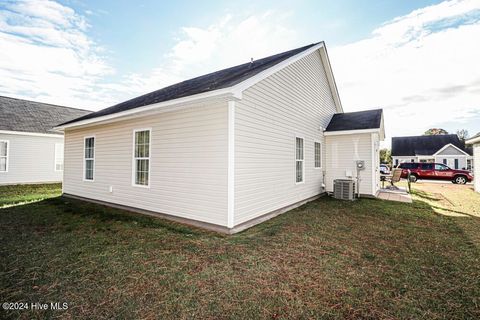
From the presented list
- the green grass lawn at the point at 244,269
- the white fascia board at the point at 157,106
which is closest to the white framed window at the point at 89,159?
the white fascia board at the point at 157,106

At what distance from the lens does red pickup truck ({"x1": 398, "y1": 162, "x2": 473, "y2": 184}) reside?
618 inches

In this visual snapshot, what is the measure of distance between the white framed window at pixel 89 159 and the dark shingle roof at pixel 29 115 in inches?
305

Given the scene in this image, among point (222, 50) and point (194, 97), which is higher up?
point (222, 50)

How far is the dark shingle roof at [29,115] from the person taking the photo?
498 inches


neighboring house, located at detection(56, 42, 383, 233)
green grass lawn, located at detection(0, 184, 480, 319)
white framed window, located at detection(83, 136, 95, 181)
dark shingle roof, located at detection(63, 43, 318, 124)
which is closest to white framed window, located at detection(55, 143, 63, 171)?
neighboring house, located at detection(56, 42, 383, 233)

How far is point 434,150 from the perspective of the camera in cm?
3008

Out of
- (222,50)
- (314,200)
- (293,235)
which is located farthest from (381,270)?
(222,50)

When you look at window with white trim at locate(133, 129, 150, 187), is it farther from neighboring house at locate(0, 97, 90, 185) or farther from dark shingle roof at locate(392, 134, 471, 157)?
dark shingle roof at locate(392, 134, 471, 157)

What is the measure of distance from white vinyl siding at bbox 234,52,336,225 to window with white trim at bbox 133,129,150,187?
306 centimetres

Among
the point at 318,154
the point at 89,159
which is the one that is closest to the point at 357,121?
the point at 318,154

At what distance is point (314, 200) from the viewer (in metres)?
8.59

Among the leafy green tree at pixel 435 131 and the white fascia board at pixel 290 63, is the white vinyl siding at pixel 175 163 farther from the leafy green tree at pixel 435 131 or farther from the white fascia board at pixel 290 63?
the leafy green tree at pixel 435 131

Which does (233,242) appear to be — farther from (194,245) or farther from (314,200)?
(314,200)

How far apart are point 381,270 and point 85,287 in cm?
393
